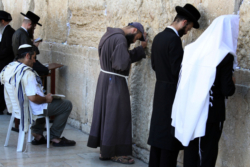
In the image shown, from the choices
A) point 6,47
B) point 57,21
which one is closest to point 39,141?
point 6,47

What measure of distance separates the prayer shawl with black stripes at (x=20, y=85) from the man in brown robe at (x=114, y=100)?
882 mm

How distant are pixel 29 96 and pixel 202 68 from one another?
234 cm

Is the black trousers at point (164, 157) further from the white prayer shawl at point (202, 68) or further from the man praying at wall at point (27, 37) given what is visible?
the man praying at wall at point (27, 37)

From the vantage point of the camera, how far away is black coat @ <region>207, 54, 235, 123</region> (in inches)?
97.3

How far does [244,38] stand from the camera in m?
2.86

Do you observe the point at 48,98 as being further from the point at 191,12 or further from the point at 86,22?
the point at 191,12

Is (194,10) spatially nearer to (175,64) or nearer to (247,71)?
(175,64)

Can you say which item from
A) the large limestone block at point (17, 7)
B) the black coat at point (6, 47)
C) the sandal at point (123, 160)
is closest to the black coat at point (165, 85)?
the sandal at point (123, 160)

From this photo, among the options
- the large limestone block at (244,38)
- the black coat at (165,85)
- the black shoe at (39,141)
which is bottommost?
the black shoe at (39,141)

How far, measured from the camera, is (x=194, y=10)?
10.1 feet

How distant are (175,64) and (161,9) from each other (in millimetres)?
979

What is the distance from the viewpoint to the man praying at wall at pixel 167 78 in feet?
9.89

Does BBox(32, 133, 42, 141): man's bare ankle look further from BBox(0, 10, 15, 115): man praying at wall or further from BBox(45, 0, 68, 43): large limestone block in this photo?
BBox(0, 10, 15, 115): man praying at wall

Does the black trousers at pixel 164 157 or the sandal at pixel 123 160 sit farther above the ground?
the black trousers at pixel 164 157
